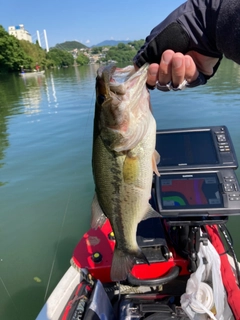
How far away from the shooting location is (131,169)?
63.0 inches

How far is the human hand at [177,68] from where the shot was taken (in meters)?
1.44

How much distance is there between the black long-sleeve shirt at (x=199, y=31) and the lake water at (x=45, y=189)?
63.2 inches

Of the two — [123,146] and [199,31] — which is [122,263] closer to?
[123,146]

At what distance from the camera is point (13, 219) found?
18.9 ft

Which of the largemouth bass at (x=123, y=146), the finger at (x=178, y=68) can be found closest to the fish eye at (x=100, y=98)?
the largemouth bass at (x=123, y=146)

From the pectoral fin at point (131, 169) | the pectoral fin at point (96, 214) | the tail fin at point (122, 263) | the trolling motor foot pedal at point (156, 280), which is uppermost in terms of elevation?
the pectoral fin at point (131, 169)

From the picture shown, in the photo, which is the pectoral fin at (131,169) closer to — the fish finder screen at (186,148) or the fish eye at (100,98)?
the fish eye at (100,98)

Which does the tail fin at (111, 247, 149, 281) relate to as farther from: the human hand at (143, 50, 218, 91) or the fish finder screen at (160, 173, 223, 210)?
the human hand at (143, 50, 218, 91)

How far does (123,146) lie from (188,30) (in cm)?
69

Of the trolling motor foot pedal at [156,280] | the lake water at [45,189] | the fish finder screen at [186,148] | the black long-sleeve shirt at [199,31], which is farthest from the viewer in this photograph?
the lake water at [45,189]

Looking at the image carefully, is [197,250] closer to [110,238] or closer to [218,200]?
[218,200]

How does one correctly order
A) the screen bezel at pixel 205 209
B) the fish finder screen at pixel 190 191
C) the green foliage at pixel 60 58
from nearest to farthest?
the screen bezel at pixel 205 209 → the fish finder screen at pixel 190 191 → the green foliage at pixel 60 58

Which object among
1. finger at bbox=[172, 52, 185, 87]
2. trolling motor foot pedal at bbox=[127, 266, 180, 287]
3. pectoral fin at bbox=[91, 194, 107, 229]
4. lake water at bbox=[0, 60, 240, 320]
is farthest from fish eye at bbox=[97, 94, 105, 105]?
trolling motor foot pedal at bbox=[127, 266, 180, 287]

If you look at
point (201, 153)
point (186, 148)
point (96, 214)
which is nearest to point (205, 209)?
point (201, 153)
